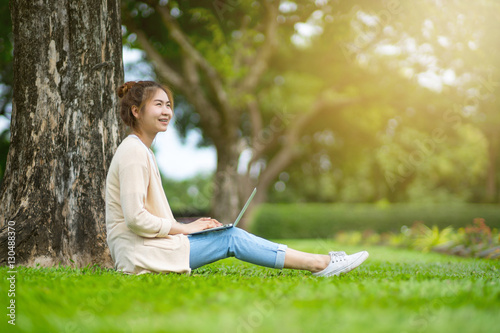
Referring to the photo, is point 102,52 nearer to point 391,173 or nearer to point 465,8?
point 465,8

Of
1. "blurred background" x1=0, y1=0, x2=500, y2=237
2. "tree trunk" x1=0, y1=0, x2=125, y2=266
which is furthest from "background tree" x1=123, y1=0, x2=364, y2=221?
"tree trunk" x1=0, y1=0, x2=125, y2=266

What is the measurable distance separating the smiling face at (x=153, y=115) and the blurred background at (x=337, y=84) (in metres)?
0.42

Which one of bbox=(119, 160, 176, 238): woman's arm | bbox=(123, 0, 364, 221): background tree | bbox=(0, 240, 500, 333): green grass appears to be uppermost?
bbox=(123, 0, 364, 221): background tree

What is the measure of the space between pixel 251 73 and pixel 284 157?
159 inches

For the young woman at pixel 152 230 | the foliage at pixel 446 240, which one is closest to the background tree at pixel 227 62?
the foliage at pixel 446 240

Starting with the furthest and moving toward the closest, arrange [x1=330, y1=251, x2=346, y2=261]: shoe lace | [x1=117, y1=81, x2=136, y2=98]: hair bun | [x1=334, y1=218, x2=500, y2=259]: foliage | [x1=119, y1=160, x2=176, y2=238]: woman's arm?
[x1=334, y1=218, x2=500, y2=259]: foliage → [x1=117, y1=81, x2=136, y2=98]: hair bun → [x1=330, y1=251, x2=346, y2=261]: shoe lace → [x1=119, y1=160, x2=176, y2=238]: woman's arm

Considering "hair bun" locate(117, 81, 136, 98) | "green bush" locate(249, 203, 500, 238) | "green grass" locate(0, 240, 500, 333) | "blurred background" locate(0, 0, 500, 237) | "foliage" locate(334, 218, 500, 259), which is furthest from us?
→ "green bush" locate(249, 203, 500, 238)

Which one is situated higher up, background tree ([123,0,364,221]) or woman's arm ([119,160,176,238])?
background tree ([123,0,364,221])

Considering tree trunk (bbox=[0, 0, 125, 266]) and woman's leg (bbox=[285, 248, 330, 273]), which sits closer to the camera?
woman's leg (bbox=[285, 248, 330, 273])

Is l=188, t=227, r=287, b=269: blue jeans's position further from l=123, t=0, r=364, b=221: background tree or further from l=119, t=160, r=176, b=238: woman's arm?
l=123, t=0, r=364, b=221: background tree

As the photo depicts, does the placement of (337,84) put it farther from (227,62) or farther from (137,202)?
(137,202)

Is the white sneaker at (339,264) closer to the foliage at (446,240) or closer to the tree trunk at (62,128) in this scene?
the tree trunk at (62,128)

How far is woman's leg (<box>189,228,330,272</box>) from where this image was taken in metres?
3.82

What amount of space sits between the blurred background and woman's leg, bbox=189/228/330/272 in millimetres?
1142
